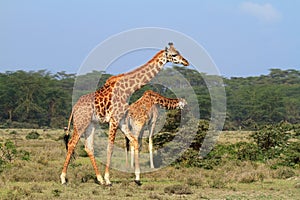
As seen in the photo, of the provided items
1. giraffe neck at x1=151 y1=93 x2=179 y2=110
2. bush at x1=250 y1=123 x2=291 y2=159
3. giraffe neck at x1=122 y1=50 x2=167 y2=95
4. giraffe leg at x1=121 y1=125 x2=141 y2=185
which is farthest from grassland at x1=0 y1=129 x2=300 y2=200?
giraffe neck at x1=122 y1=50 x2=167 y2=95

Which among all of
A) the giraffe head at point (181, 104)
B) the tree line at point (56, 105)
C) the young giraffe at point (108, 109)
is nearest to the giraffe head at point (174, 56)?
the young giraffe at point (108, 109)

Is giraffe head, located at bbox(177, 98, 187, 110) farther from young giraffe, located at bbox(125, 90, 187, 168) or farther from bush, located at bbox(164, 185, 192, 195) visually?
bush, located at bbox(164, 185, 192, 195)

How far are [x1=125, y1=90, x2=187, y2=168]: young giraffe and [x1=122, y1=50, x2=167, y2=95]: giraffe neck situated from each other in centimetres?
149

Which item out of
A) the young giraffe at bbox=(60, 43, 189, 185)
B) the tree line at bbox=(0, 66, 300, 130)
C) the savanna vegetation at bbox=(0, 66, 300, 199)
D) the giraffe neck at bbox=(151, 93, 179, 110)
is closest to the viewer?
the savanna vegetation at bbox=(0, 66, 300, 199)

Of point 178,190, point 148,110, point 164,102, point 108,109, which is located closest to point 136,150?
point 108,109

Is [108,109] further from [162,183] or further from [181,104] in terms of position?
[181,104]

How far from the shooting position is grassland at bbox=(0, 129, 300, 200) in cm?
1122

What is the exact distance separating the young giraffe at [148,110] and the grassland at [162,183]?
1219mm

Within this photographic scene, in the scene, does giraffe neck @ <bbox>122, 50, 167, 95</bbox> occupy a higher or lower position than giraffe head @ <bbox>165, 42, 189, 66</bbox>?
lower

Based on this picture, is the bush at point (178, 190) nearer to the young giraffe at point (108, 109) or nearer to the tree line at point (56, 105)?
the young giraffe at point (108, 109)

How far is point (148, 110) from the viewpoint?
1591 cm

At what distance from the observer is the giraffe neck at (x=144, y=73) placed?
13375 millimetres

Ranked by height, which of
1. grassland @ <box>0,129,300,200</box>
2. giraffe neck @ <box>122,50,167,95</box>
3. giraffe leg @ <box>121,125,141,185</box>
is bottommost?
grassland @ <box>0,129,300,200</box>

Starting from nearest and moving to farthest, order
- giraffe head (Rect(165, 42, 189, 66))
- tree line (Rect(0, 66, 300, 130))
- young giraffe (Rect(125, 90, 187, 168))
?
giraffe head (Rect(165, 42, 189, 66)), young giraffe (Rect(125, 90, 187, 168)), tree line (Rect(0, 66, 300, 130))
